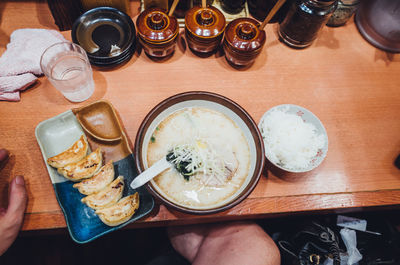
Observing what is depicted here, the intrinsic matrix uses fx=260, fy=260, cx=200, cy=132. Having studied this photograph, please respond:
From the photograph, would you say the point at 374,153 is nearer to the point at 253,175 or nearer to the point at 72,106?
the point at 253,175

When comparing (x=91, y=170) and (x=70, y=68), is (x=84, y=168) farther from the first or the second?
(x=70, y=68)

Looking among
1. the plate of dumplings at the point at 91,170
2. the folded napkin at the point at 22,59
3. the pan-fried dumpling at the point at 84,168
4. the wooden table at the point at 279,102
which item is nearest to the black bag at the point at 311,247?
the wooden table at the point at 279,102

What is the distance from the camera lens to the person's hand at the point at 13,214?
1.20 m

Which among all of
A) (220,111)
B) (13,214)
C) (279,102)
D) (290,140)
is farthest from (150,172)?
(279,102)

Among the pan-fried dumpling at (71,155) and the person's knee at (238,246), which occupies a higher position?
the pan-fried dumpling at (71,155)

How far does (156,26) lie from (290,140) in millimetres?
985

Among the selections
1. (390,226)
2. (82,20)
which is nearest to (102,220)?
(82,20)

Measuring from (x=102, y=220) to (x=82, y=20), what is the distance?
1.16m

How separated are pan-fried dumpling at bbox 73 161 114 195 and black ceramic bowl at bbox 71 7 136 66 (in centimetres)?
62

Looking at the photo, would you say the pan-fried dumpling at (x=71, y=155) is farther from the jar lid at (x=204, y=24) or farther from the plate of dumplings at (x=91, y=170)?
the jar lid at (x=204, y=24)

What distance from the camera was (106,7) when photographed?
1.58m

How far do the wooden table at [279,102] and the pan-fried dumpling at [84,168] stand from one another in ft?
0.54

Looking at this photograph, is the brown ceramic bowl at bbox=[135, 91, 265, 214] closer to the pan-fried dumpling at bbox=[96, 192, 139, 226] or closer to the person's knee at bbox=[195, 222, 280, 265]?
the pan-fried dumpling at bbox=[96, 192, 139, 226]

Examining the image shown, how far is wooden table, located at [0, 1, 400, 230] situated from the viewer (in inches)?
54.2
